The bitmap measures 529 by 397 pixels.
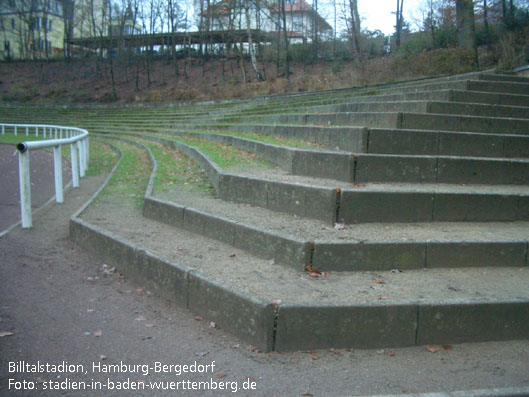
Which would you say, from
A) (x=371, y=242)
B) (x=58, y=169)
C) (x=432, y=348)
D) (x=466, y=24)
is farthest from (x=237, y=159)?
(x=466, y=24)

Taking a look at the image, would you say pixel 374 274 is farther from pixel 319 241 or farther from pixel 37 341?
pixel 37 341

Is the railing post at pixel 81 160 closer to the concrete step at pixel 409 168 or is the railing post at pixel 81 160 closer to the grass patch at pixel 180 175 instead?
the grass patch at pixel 180 175

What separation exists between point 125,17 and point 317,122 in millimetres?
44232

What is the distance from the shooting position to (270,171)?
21.3ft

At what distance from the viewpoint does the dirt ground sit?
9.15ft

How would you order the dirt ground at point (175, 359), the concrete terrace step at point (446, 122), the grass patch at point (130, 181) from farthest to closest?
1. the grass patch at point (130, 181)
2. the concrete terrace step at point (446, 122)
3. the dirt ground at point (175, 359)

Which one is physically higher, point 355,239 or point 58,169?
point 58,169

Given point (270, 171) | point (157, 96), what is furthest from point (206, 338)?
point (157, 96)

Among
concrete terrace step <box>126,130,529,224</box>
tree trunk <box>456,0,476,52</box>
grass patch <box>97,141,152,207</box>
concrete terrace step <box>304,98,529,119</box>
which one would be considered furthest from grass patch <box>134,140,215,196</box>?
tree trunk <box>456,0,476,52</box>

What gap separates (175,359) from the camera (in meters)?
3.10

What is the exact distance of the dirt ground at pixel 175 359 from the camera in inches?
110

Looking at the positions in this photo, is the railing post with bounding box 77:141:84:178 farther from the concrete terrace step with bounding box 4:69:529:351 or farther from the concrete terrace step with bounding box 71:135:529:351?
the concrete terrace step with bounding box 71:135:529:351

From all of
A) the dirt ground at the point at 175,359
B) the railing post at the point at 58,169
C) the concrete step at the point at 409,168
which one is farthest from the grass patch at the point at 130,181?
the dirt ground at the point at 175,359

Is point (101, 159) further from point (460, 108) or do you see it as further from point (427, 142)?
point (427, 142)
